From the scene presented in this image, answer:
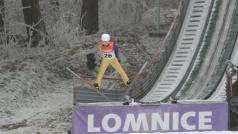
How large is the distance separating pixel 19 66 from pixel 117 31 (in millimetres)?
8815

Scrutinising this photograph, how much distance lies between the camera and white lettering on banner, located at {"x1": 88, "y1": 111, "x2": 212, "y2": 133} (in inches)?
448

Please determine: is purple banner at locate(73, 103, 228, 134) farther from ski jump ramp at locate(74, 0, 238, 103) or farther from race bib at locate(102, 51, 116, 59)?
race bib at locate(102, 51, 116, 59)

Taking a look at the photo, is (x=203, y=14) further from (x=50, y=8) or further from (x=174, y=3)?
(x=174, y=3)

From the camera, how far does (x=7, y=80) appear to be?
20.0 metres

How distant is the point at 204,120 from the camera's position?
37.6ft

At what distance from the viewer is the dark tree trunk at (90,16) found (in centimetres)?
2844

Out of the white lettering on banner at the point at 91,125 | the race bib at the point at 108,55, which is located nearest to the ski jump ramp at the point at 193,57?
the race bib at the point at 108,55

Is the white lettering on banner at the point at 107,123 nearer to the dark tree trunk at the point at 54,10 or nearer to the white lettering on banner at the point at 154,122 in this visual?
the white lettering on banner at the point at 154,122

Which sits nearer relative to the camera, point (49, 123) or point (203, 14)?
point (49, 123)

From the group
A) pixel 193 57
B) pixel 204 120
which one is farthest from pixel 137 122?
pixel 193 57

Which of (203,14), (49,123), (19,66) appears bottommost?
(49,123)

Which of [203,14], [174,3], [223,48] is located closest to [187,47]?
[223,48]

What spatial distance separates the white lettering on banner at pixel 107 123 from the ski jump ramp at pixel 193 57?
2.16 m

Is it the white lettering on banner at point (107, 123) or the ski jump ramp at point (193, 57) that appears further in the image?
the ski jump ramp at point (193, 57)
